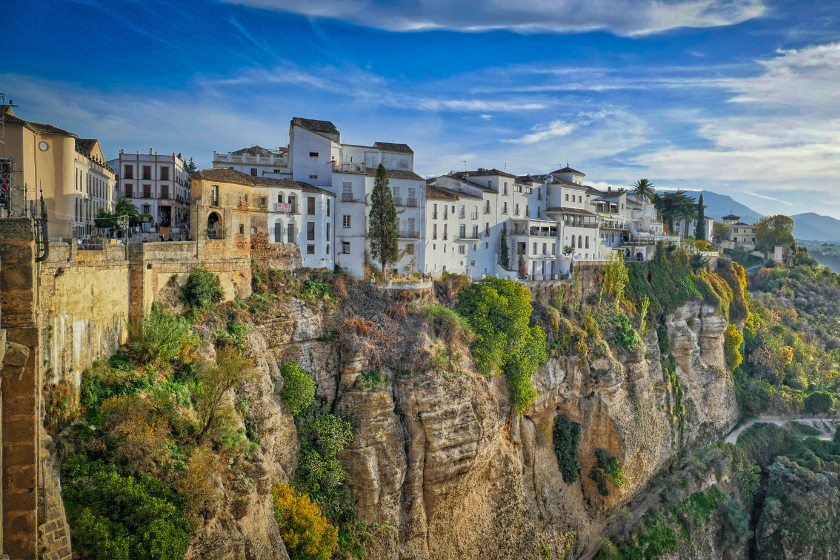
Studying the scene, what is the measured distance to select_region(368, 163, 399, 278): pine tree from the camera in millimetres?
36031

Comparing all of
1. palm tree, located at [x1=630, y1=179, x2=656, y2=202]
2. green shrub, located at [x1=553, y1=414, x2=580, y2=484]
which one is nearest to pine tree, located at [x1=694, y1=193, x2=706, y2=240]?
palm tree, located at [x1=630, y1=179, x2=656, y2=202]

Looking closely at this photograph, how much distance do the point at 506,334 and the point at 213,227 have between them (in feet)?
59.2

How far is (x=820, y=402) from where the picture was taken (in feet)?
185

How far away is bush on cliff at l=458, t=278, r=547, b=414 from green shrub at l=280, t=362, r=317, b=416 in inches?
425

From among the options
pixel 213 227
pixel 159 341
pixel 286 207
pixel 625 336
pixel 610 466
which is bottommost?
pixel 610 466

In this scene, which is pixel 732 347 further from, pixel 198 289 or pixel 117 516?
pixel 117 516

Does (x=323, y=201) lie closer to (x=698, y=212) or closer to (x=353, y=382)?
(x=353, y=382)

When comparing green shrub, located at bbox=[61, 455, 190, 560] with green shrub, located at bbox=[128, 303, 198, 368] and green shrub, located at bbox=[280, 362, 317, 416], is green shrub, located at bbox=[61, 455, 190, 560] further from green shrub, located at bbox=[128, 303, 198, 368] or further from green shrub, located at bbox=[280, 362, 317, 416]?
green shrub, located at bbox=[280, 362, 317, 416]

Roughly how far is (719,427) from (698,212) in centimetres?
2971

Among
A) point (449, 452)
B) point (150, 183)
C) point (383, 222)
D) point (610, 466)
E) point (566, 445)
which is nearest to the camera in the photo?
point (449, 452)

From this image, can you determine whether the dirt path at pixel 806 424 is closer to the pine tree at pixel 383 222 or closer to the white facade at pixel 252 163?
the pine tree at pixel 383 222

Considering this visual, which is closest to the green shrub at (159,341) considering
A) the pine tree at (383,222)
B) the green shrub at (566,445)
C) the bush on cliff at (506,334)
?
the pine tree at (383,222)

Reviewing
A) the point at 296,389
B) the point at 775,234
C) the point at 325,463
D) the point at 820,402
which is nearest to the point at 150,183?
the point at 296,389

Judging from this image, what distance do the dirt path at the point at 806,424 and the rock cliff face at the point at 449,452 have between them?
52.2 feet
